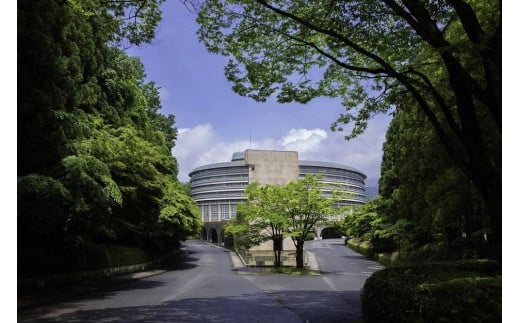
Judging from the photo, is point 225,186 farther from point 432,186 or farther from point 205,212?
point 432,186

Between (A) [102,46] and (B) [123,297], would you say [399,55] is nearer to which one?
(B) [123,297]

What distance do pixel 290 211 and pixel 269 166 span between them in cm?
1495

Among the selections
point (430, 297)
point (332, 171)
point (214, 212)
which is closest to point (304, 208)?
point (430, 297)

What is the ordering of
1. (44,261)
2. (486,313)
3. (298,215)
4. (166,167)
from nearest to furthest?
(486,313), (44,261), (166,167), (298,215)

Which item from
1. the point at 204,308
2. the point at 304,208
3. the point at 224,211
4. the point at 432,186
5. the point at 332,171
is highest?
the point at 332,171

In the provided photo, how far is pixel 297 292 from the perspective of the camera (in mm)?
17672

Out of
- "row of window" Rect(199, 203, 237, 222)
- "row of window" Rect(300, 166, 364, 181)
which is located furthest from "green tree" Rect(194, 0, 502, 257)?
"row of window" Rect(300, 166, 364, 181)

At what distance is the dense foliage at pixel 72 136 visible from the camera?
11.9 metres

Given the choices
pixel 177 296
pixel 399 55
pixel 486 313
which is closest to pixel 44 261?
pixel 177 296

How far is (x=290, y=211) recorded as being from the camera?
31.9 m

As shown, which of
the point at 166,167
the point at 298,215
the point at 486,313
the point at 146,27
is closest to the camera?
the point at 486,313

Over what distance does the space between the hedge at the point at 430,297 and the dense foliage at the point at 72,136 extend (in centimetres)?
677

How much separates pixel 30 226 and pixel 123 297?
12.6ft

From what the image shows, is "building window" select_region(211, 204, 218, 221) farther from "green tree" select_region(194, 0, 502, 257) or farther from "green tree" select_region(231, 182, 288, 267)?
"green tree" select_region(194, 0, 502, 257)
